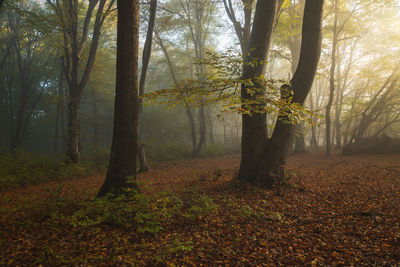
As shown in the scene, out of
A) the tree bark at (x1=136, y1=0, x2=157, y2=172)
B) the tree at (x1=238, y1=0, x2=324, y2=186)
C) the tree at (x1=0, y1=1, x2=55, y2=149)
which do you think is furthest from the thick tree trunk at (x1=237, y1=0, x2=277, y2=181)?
the tree at (x1=0, y1=1, x2=55, y2=149)

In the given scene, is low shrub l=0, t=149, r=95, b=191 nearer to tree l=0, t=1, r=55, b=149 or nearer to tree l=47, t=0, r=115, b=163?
tree l=47, t=0, r=115, b=163

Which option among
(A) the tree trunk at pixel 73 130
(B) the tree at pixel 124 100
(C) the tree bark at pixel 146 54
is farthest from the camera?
(A) the tree trunk at pixel 73 130

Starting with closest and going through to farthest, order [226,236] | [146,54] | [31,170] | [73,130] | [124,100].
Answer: [226,236] < [124,100] < [31,170] < [146,54] < [73,130]

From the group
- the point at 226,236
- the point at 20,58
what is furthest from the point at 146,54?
the point at 20,58

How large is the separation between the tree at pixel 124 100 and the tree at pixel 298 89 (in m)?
3.37

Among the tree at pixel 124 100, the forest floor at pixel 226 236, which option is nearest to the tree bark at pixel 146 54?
the tree at pixel 124 100

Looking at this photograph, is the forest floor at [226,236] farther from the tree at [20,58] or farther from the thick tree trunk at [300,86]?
the tree at [20,58]

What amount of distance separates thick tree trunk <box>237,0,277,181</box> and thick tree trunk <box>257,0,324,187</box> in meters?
0.24

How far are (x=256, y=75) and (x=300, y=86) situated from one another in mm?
1206

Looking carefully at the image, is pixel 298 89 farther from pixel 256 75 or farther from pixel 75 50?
pixel 75 50

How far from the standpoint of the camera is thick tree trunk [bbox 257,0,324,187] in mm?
5285

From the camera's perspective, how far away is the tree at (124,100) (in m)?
4.62

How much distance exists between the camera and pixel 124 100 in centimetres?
469

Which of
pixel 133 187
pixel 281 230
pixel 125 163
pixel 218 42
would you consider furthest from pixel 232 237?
pixel 218 42
